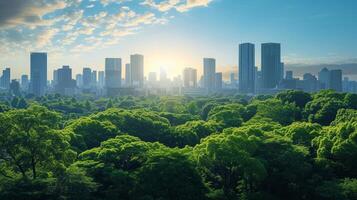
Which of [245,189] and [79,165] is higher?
[79,165]

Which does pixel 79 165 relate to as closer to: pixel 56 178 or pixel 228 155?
pixel 56 178

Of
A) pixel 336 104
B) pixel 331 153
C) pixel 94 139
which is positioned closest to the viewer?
pixel 331 153

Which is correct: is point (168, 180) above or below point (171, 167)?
below

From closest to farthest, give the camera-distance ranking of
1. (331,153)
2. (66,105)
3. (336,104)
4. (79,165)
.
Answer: (79,165), (331,153), (336,104), (66,105)

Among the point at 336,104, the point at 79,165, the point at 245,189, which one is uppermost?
Result: the point at 336,104

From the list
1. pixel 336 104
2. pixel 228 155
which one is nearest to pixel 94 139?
pixel 228 155

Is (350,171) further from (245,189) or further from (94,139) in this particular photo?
(94,139)

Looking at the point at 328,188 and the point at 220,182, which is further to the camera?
the point at 220,182

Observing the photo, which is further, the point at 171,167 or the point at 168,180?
the point at 171,167

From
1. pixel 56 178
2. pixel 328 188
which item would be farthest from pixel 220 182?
pixel 56 178
